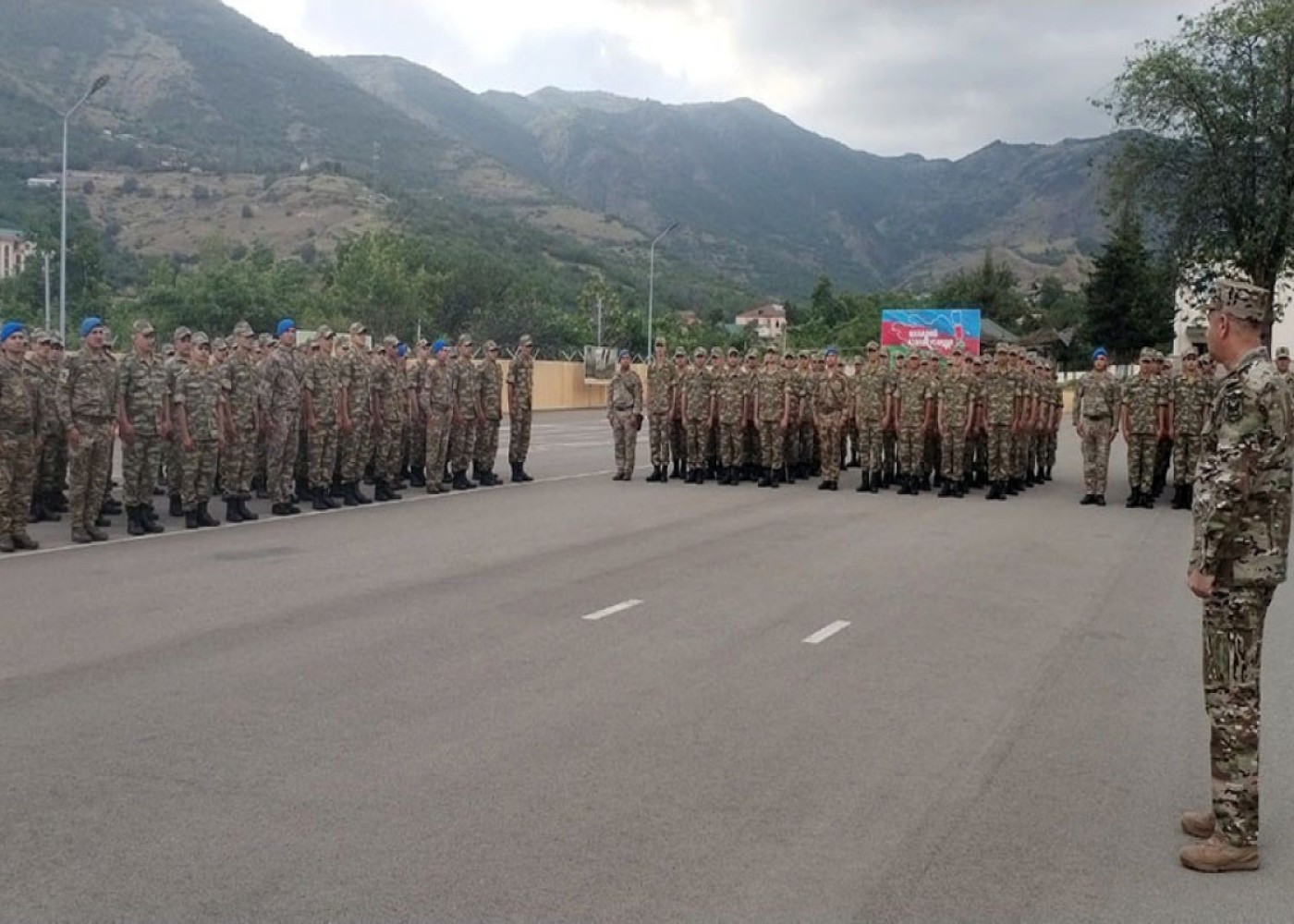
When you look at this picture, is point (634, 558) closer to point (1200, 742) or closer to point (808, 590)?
point (808, 590)

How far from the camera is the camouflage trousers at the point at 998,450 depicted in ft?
59.9

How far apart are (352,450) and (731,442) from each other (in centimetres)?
607

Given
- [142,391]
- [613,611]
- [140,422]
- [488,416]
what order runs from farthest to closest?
[488,416] < [142,391] < [140,422] < [613,611]

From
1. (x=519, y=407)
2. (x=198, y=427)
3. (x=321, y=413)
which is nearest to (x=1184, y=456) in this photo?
(x=519, y=407)

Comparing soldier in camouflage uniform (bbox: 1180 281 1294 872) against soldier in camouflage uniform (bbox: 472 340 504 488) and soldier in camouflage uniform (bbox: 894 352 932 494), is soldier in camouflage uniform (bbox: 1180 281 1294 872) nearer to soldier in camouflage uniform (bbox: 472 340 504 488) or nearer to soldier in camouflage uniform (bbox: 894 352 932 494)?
soldier in camouflage uniform (bbox: 894 352 932 494)

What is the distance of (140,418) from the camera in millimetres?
13172

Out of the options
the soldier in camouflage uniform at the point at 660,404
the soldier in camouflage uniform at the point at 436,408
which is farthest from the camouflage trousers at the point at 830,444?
the soldier in camouflage uniform at the point at 436,408

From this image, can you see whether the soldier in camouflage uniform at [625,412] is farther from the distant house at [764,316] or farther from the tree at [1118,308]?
the distant house at [764,316]

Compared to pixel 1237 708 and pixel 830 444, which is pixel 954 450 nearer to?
pixel 830 444

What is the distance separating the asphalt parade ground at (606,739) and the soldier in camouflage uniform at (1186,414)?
598 centimetres

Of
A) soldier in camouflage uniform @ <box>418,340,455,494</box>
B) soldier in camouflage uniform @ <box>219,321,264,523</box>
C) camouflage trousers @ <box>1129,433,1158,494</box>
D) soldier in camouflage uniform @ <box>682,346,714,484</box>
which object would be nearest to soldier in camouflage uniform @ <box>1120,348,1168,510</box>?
camouflage trousers @ <box>1129,433,1158,494</box>

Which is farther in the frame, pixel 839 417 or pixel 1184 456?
pixel 839 417

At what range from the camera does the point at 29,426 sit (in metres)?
12.0

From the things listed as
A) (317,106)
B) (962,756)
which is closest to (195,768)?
(962,756)
